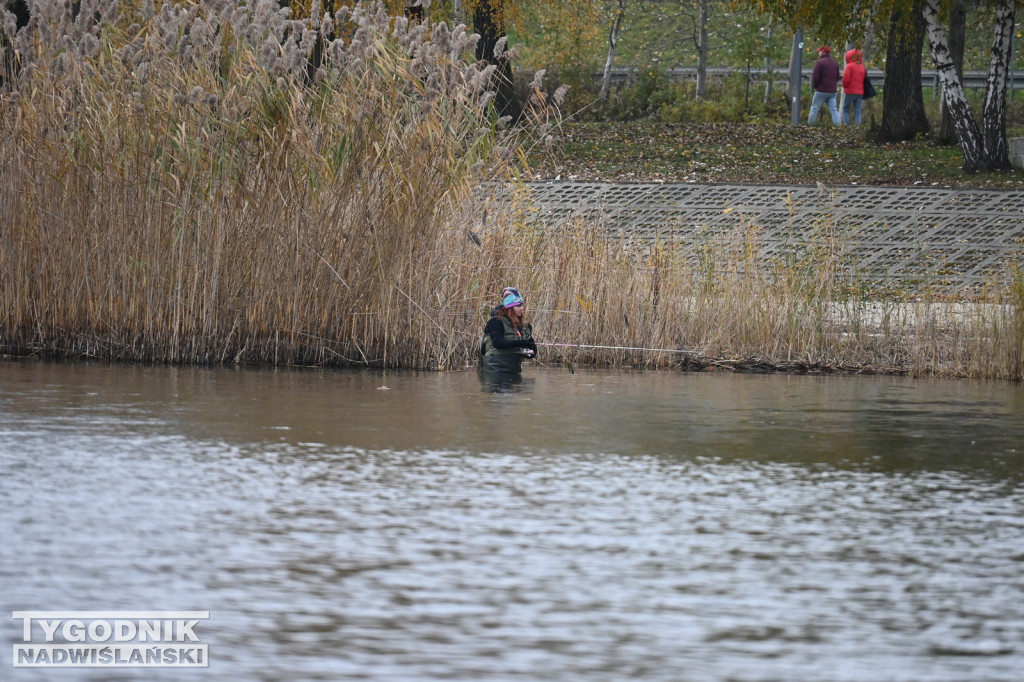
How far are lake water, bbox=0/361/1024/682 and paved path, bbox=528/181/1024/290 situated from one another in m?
7.58

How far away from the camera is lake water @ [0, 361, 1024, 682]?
4562 millimetres

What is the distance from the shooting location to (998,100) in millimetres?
23297

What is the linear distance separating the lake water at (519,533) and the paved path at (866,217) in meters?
7.58

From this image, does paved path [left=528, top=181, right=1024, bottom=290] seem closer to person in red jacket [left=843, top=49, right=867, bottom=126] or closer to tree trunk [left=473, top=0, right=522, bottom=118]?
tree trunk [left=473, top=0, right=522, bottom=118]

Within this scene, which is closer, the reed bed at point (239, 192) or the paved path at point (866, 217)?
the reed bed at point (239, 192)

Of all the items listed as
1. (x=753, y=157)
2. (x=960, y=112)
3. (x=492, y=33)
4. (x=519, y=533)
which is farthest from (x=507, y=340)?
(x=492, y=33)

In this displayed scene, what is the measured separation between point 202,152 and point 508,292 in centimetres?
237

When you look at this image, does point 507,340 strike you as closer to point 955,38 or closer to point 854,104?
point 955,38

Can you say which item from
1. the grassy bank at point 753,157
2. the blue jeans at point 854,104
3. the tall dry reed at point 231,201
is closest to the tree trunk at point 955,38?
the grassy bank at point 753,157

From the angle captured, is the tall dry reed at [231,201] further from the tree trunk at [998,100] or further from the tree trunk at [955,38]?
the tree trunk at [955,38]

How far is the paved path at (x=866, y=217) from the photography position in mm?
17391

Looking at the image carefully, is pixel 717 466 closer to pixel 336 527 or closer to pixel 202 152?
pixel 336 527

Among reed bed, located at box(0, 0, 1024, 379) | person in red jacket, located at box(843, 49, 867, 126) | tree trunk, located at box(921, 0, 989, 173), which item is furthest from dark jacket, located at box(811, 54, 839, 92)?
reed bed, located at box(0, 0, 1024, 379)

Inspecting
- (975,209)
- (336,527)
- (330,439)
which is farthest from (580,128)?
(336,527)
